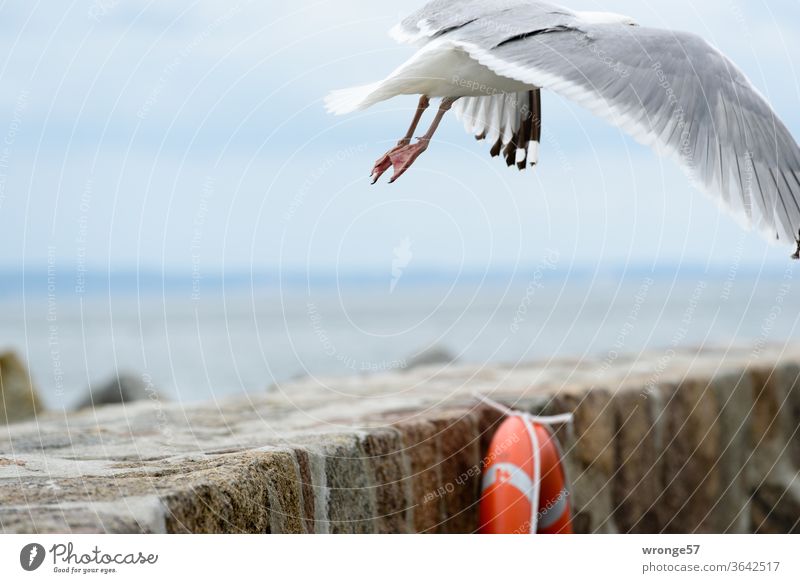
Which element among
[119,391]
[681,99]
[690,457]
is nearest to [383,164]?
[681,99]

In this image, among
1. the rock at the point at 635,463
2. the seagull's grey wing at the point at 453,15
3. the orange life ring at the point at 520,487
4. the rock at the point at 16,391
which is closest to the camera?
the seagull's grey wing at the point at 453,15

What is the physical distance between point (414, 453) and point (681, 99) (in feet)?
3.73

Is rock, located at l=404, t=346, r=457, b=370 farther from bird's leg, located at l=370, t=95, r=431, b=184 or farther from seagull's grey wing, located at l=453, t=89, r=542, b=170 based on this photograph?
bird's leg, located at l=370, t=95, r=431, b=184

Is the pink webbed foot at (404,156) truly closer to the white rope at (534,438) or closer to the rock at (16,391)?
the white rope at (534,438)

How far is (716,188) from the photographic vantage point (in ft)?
7.65

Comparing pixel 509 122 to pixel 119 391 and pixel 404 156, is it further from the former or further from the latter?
pixel 119 391

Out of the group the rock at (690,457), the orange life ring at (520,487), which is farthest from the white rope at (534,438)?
the rock at (690,457)

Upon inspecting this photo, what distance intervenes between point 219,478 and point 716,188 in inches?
51.4

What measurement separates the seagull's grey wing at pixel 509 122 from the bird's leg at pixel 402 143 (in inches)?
22.5

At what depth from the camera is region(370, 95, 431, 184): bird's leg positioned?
235cm

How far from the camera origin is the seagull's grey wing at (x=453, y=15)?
8.29 ft

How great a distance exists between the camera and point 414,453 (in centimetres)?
270

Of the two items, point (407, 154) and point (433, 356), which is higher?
point (407, 154)
